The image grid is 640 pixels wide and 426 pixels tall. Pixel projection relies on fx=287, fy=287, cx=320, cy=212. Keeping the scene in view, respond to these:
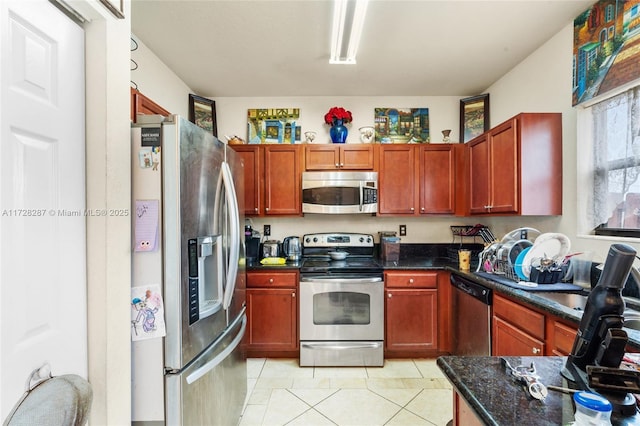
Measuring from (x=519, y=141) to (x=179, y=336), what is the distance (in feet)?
8.29

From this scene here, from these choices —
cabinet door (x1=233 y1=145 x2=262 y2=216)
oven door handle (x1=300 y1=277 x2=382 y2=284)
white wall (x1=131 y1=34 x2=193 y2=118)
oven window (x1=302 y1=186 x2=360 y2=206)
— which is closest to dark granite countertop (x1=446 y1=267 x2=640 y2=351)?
oven door handle (x1=300 y1=277 x2=382 y2=284)

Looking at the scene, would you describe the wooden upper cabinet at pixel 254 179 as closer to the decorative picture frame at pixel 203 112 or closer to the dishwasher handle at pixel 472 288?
the decorative picture frame at pixel 203 112

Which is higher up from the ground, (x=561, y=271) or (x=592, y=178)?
(x=592, y=178)

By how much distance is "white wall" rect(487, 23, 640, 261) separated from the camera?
2053 mm

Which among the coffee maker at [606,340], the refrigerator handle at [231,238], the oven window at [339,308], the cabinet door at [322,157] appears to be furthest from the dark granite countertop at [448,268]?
the refrigerator handle at [231,238]

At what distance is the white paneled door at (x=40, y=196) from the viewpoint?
81cm

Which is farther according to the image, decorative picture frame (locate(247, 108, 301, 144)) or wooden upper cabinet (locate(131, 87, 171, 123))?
decorative picture frame (locate(247, 108, 301, 144))

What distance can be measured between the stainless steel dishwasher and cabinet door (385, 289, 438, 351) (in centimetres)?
20

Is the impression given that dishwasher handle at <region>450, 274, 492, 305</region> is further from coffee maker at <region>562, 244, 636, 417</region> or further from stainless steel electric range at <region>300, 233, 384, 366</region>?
coffee maker at <region>562, 244, 636, 417</region>

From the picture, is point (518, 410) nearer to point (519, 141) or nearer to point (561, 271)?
point (561, 271)

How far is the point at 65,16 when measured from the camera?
1016 mm

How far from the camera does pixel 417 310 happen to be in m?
2.70

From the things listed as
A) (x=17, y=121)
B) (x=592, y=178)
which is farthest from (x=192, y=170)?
(x=592, y=178)

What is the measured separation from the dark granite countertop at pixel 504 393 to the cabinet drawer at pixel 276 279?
72.5 inches
